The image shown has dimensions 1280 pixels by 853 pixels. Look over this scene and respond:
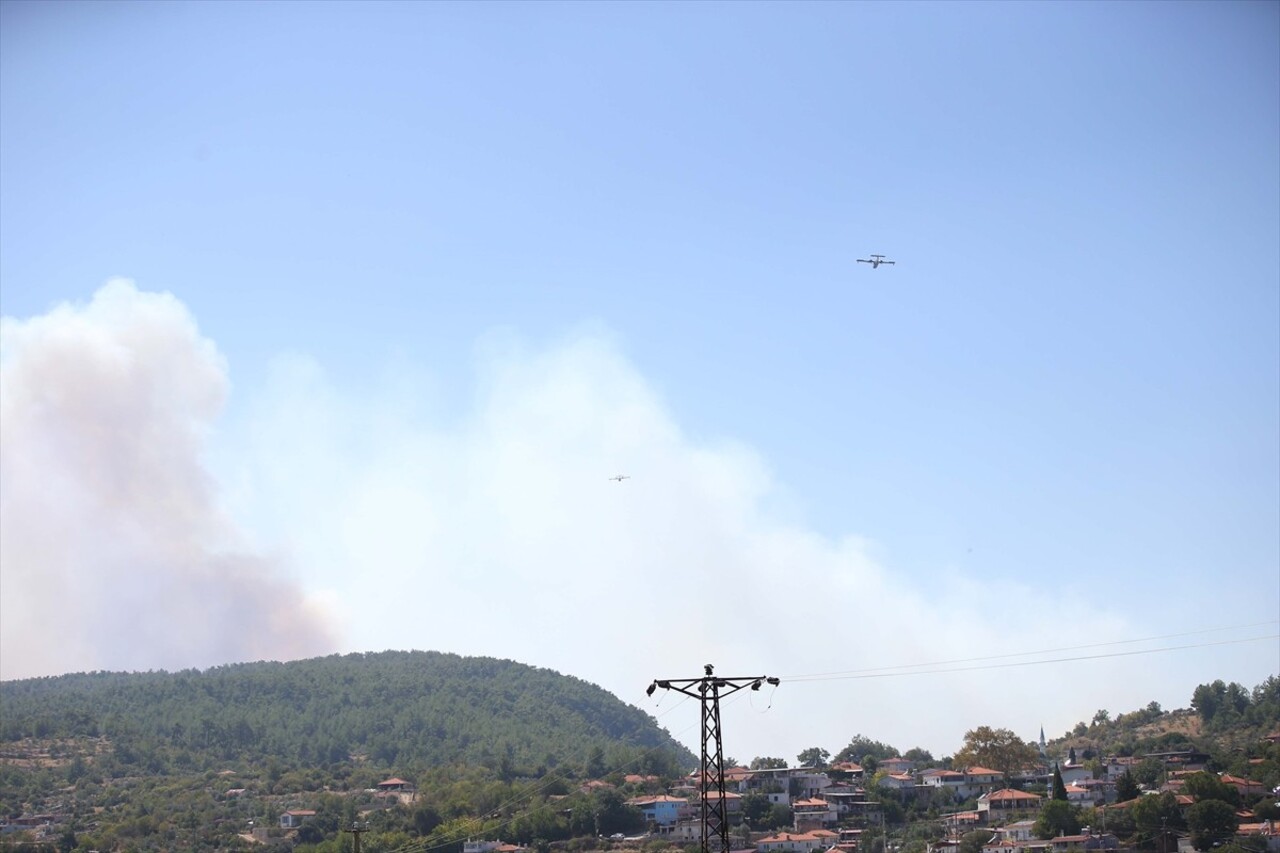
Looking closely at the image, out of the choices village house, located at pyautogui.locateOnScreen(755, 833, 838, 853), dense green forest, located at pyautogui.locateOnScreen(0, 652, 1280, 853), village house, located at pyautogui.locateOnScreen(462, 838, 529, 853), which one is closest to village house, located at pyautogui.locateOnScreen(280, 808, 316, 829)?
dense green forest, located at pyautogui.locateOnScreen(0, 652, 1280, 853)

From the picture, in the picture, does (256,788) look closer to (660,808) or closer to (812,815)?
(660,808)

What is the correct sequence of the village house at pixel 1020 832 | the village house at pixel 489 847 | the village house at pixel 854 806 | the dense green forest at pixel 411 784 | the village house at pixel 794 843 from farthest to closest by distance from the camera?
the village house at pixel 854 806 → the dense green forest at pixel 411 784 → the village house at pixel 489 847 → the village house at pixel 794 843 → the village house at pixel 1020 832

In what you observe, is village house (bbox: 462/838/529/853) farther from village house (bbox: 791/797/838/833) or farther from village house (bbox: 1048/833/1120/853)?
village house (bbox: 1048/833/1120/853)

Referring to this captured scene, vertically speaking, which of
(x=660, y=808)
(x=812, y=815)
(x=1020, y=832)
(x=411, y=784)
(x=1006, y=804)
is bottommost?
(x=1020, y=832)

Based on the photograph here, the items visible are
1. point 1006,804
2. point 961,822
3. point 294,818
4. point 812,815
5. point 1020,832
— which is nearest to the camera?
point 1020,832

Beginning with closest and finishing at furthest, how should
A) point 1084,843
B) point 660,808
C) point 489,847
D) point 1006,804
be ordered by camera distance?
point 1084,843
point 489,847
point 1006,804
point 660,808

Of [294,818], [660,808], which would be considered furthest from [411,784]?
[660,808]

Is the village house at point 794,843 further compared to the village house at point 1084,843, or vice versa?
the village house at point 794,843

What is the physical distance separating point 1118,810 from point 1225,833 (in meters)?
10.4

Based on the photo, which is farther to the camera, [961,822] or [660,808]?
[660,808]

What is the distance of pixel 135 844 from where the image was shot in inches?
5143

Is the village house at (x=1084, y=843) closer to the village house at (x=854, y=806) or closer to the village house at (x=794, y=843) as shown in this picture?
the village house at (x=794, y=843)

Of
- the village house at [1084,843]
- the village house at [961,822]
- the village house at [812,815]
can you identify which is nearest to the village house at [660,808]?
the village house at [812,815]

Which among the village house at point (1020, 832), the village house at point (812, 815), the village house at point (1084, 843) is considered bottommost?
the village house at point (1084, 843)
